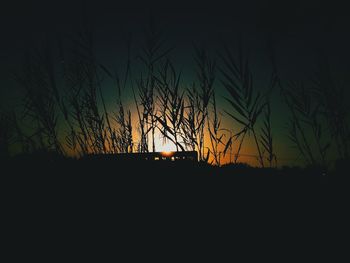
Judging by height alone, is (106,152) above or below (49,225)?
above

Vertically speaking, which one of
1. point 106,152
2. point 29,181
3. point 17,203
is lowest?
point 17,203

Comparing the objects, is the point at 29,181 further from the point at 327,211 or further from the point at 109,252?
the point at 327,211

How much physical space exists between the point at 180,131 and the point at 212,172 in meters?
0.82

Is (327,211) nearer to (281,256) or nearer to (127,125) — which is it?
(281,256)

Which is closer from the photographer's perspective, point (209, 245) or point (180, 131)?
point (209, 245)

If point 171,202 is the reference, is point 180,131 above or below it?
above

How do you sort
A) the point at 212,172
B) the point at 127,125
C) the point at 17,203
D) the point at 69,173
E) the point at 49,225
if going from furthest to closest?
the point at 127,125, the point at 212,172, the point at 69,173, the point at 17,203, the point at 49,225

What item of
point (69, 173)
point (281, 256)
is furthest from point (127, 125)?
point (281, 256)

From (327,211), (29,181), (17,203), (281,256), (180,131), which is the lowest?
(281,256)

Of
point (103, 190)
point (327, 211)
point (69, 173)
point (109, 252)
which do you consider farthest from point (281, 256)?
point (69, 173)

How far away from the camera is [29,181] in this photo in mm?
1632


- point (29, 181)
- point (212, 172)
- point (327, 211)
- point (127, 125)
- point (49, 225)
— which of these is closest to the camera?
point (49, 225)

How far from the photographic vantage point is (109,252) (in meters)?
1.14

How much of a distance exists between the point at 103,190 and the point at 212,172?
75cm
